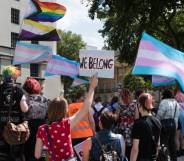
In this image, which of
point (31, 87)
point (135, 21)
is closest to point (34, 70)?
point (135, 21)

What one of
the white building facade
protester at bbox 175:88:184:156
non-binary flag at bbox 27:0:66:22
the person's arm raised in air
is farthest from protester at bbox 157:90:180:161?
the white building facade

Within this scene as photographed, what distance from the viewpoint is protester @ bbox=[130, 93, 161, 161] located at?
6.95m

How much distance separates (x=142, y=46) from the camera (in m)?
8.69

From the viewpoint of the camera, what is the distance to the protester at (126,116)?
9609mm

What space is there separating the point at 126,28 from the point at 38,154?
2733cm

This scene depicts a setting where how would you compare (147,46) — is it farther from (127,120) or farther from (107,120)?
(107,120)

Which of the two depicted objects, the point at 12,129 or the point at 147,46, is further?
the point at 147,46

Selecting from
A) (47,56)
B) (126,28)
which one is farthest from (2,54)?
(47,56)

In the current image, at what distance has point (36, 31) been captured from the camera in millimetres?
13625

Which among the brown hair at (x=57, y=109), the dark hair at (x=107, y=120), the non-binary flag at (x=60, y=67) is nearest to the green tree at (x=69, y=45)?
the non-binary flag at (x=60, y=67)

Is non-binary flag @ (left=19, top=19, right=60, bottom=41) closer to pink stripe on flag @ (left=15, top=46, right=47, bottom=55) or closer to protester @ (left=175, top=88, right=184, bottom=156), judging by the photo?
pink stripe on flag @ (left=15, top=46, right=47, bottom=55)

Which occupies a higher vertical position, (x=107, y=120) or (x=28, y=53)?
(x=28, y=53)

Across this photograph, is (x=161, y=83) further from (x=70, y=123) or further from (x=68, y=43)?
(x=68, y=43)

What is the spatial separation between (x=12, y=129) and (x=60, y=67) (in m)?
8.16
